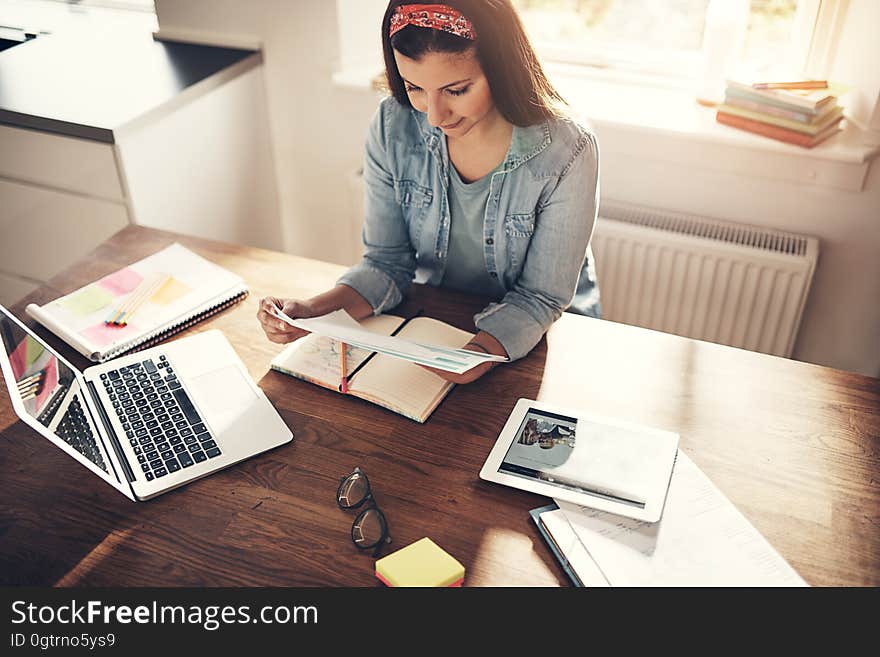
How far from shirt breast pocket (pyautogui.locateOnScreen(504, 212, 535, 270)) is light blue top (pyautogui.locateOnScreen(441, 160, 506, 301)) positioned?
0.19 feet

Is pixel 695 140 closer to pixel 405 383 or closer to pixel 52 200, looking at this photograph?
pixel 405 383

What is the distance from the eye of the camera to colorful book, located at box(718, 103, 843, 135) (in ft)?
5.79

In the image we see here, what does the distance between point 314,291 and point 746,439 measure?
0.80m

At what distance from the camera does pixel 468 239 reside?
4.98 ft

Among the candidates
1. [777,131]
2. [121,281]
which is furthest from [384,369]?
[777,131]

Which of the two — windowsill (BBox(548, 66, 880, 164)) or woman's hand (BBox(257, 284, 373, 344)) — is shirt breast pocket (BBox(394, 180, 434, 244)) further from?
windowsill (BBox(548, 66, 880, 164))

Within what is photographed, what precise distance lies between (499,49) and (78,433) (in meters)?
0.84

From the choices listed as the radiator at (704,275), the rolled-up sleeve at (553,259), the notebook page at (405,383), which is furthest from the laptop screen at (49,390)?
the radiator at (704,275)

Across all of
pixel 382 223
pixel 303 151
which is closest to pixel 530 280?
pixel 382 223

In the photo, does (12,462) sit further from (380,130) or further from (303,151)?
(303,151)

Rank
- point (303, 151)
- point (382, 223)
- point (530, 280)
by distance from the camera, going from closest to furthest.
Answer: point (530, 280) < point (382, 223) < point (303, 151)

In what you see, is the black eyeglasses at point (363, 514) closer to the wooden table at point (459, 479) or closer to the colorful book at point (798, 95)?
the wooden table at point (459, 479)

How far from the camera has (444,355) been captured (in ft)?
3.75

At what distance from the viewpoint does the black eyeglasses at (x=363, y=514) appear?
1023 mm
